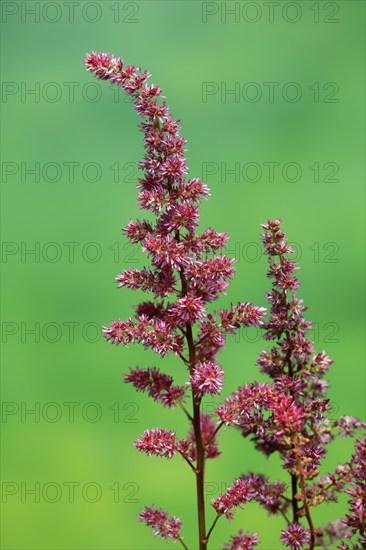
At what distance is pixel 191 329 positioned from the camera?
7.91 ft

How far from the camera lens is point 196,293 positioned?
2414mm

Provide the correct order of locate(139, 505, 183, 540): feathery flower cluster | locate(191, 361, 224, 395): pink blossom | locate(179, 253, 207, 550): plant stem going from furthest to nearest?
locate(139, 505, 183, 540): feathery flower cluster → locate(179, 253, 207, 550): plant stem → locate(191, 361, 224, 395): pink blossom

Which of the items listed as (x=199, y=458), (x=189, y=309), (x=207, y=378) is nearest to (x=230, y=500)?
(x=199, y=458)

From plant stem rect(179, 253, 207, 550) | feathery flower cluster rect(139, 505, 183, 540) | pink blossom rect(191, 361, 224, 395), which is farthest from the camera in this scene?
feathery flower cluster rect(139, 505, 183, 540)

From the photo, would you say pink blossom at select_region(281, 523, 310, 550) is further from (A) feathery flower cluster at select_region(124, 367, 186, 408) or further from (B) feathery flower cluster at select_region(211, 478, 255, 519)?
(A) feathery flower cluster at select_region(124, 367, 186, 408)

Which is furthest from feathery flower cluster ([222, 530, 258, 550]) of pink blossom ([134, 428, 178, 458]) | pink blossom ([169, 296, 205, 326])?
pink blossom ([169, 296, 205, 326])

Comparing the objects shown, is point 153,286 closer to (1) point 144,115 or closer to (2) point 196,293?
(2) point 196,293

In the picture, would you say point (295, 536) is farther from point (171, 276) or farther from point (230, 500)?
point (171, 276)

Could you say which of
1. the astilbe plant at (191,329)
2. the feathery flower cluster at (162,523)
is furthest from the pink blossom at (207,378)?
the feathery flower cluster at (162,523)

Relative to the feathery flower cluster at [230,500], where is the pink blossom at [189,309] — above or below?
above

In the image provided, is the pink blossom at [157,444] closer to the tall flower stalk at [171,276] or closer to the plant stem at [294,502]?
the tall flower stalk at [171,276]

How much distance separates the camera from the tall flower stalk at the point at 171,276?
236 centimetres

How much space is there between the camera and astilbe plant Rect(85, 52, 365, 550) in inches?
92.4

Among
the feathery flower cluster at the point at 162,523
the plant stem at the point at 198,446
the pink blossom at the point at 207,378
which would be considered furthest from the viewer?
the feathery flower cluster at the point at 162,523
